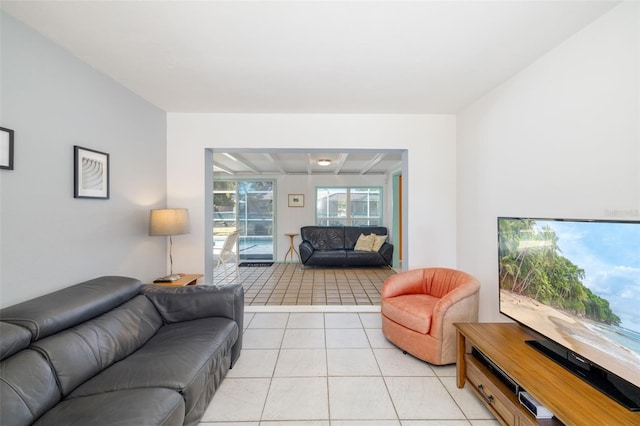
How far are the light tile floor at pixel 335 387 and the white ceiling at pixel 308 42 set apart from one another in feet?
8.03

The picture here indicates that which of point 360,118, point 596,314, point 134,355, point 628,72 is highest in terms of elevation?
point 360,118

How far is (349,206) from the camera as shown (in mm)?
6973

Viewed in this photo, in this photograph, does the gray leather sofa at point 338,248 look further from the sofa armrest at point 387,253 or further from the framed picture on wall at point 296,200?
the framed picture on wall at point 296,200

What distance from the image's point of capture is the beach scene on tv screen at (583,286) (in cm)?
115

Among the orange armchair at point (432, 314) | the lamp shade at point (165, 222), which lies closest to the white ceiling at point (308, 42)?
the lamp shade at point (165, 222)

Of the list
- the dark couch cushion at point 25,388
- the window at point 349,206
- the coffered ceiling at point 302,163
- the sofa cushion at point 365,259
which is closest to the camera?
the dark couch cushion at point 25,388

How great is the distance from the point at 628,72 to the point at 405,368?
7.78 feet

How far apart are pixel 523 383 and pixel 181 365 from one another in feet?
5.91

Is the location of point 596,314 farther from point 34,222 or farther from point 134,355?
point 34,222

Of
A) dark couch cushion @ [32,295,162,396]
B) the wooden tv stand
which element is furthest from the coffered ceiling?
the wooden tv stand

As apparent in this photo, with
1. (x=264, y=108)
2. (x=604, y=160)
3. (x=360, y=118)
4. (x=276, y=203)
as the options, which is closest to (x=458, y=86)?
(x=360, y=118)

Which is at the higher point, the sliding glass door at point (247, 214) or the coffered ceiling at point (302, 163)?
the coffered ceiling at point (302, 163)

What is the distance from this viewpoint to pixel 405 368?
2172 mm

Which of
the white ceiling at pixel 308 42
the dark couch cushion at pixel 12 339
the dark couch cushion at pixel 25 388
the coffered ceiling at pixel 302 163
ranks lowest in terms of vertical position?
the dark couch cushion at pixel 25 388
